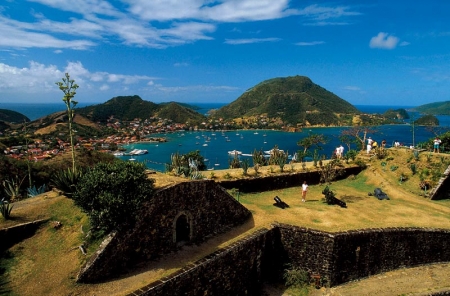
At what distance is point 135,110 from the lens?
156 meters

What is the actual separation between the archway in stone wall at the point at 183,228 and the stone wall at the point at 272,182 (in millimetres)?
6187

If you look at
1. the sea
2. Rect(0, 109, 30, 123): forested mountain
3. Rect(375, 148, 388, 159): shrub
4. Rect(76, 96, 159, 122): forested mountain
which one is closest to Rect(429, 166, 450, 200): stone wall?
Rect(375, 148, 388, 159): shrub

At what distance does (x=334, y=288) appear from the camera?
13.0 m

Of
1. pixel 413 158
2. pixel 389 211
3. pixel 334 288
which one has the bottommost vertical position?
pixel 334 288

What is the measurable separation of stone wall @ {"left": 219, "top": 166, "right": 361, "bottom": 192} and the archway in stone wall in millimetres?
6187

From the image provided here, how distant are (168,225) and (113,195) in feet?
7.54

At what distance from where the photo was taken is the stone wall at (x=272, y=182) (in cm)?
1855

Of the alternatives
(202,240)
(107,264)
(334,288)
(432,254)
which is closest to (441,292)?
(432,254)

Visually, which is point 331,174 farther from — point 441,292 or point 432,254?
point 441,292

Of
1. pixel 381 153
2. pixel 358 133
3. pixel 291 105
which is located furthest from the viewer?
pixel 291 105

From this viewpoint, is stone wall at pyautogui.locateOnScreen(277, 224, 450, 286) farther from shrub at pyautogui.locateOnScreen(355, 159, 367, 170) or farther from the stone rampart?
shrub at pyautogui.locateOnScreen(355, 159, 367, 170)

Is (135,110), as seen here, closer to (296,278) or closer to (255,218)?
(255,218)

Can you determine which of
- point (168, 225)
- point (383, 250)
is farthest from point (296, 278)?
point (168, 225)

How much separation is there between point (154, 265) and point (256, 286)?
4.88m
